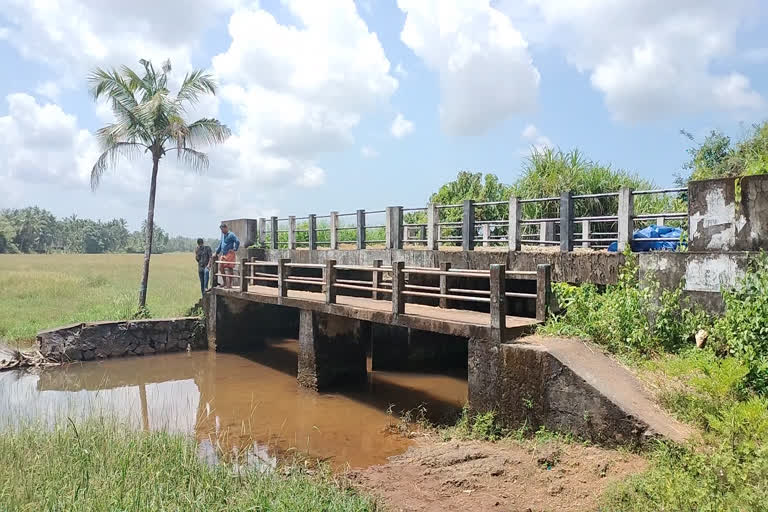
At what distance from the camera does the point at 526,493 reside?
5.60 meters

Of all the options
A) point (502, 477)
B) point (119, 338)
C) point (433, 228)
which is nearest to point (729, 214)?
point (502, 477)

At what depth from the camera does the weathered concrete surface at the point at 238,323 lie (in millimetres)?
15117

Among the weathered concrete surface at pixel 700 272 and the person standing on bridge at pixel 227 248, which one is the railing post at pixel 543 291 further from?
the person standing on bridge at pixel 227 248

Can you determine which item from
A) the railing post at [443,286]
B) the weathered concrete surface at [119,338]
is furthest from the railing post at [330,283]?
the weathered concrete surface at [119,338]

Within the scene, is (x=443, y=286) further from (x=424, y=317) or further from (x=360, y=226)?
(x=360, y=226)

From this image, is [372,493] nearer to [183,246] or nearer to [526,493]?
[526,493]

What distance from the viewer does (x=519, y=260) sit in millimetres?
10367

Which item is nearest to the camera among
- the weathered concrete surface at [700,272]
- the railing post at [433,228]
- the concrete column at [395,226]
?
the weathered concrete surface at [700,272]

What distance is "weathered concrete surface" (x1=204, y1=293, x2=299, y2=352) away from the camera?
49.6 ft

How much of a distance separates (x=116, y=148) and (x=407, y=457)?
→ 13188 millimetres

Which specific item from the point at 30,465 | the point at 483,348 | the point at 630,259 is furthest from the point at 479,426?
the point at 30,465

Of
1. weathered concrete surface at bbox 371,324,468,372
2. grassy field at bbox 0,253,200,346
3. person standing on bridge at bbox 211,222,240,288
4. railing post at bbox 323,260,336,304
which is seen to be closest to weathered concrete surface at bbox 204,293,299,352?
person standing on bridge at bbox 211,222,240,288

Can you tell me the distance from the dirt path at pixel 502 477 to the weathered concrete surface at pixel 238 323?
30.4 ft

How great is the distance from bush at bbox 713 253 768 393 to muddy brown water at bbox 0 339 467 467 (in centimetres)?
418
